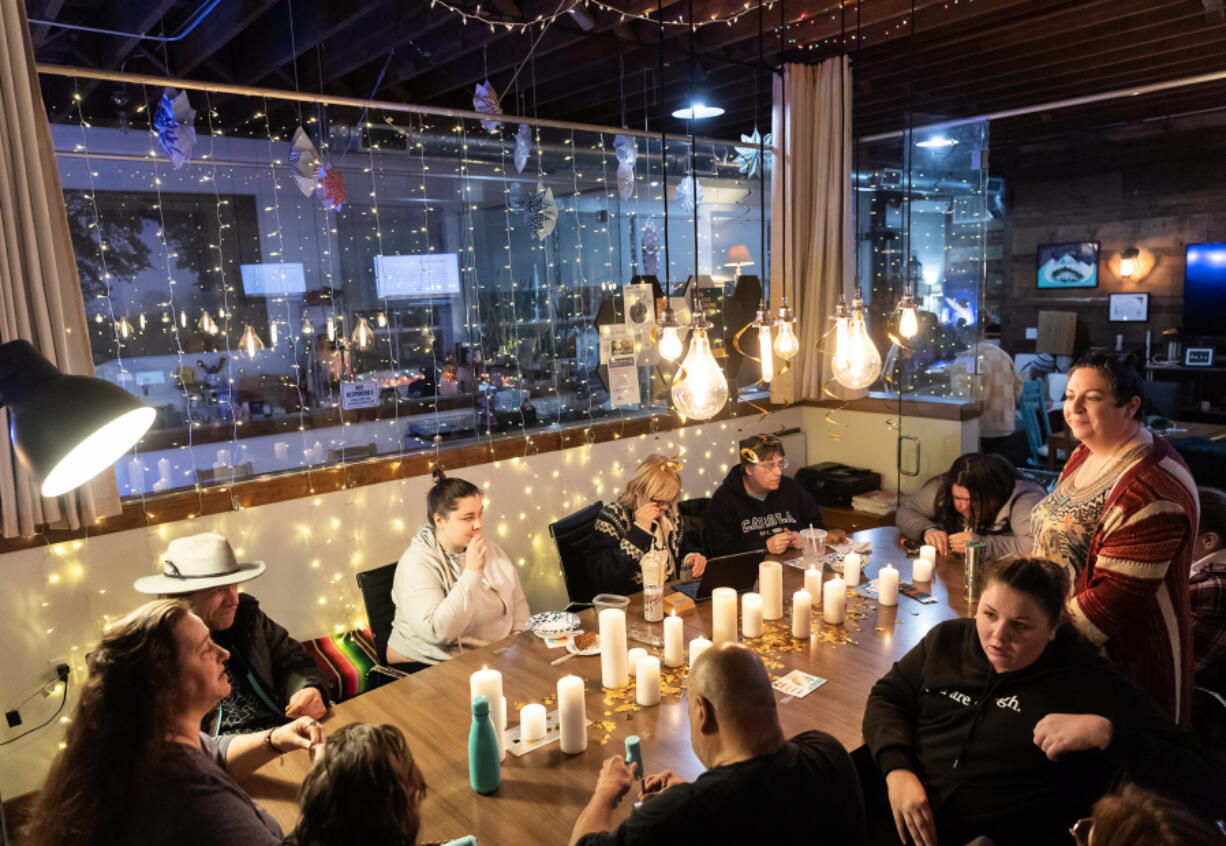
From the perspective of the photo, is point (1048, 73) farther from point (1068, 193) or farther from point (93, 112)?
point (93, 112)

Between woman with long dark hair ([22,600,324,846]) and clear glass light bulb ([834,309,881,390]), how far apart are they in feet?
7.17

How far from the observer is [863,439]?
17.3 ft

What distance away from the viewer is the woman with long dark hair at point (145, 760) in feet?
4.67

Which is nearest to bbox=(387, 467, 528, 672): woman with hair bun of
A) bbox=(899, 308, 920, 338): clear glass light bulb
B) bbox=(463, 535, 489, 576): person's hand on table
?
bbox=(463, 535, 489, 576): person's hand on table

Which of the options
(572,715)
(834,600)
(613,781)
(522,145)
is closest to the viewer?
(613,781)

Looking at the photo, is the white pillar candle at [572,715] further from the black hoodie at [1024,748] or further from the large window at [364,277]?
the large window at [364,277]

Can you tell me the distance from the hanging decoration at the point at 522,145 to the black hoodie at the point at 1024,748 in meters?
3.36

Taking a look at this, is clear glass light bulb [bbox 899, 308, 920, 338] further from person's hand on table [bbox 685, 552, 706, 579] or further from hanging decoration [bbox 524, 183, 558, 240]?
hanging decoration [bbox 524, 183, 558, 240]

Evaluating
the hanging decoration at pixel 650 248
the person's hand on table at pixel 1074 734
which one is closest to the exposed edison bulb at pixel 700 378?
the person's hand on table at pixel 1074 734

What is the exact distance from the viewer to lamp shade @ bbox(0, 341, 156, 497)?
132 cm

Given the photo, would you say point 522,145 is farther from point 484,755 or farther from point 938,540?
point 484,755

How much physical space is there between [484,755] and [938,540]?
88.9 inches

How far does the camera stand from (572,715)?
1953 millimetres

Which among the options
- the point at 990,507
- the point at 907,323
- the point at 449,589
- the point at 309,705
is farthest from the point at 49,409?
the point at 990,507
